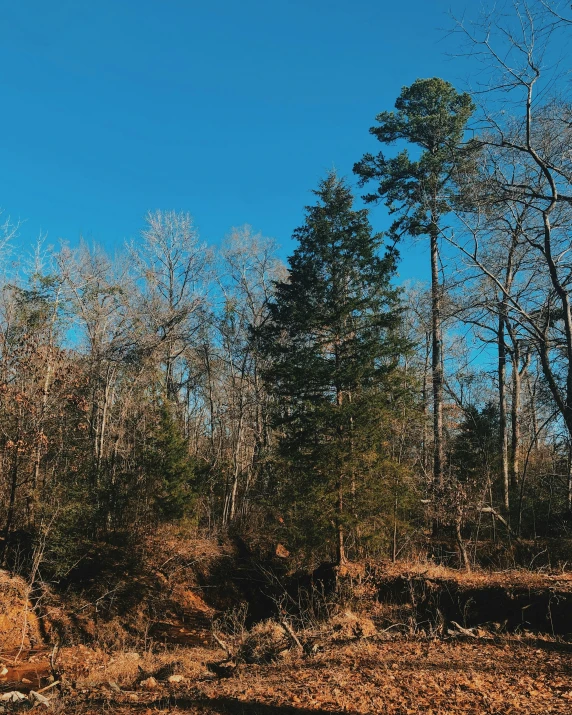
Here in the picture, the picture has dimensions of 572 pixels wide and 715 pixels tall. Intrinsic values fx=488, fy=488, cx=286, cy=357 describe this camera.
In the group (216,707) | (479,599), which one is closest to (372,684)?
(216,707)

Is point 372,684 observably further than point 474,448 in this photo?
No

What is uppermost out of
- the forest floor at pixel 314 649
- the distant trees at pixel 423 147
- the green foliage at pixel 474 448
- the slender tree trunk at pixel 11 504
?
the distant trees at pixel 423 147

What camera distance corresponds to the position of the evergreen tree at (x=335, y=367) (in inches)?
564

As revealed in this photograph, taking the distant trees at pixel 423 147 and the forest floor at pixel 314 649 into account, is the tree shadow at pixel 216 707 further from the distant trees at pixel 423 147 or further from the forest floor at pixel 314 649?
the distant trees at pixel 423 147

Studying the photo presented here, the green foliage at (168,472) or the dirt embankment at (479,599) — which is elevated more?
the green foliage at (168,472)

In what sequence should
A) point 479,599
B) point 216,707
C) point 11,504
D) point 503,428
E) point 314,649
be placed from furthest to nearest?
point 503,428 < point 11,504 < point 479,599 < point 314,649 < point 216,707

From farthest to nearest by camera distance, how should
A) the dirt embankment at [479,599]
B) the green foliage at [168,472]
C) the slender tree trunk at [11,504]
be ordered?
the green foliage at [168,472] → the slender tree trunk at [11,504] → the dirt embankment at [479,599]

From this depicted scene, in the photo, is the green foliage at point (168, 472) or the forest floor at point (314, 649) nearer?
the forest floor at point (314, 649)

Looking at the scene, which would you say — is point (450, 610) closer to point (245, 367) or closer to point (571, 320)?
point (571, 320)

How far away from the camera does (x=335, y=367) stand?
51.0 feet

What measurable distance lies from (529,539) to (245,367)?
639 inches

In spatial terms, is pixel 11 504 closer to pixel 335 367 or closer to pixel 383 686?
pixel 335 367

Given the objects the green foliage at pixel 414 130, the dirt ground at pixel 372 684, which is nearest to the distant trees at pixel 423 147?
the green foliage at pixel 414 130

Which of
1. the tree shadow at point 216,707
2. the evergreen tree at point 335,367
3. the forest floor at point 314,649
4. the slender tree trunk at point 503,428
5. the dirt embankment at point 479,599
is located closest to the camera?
the tree shadow at point 216,707
